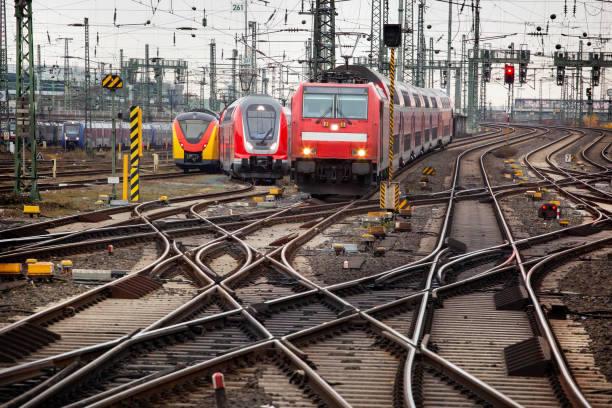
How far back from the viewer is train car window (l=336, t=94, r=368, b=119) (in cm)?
2108

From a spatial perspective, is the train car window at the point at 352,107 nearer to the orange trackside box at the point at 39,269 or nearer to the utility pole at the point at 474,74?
the orange trackside box at the point at 39,269

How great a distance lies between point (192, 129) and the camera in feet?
113

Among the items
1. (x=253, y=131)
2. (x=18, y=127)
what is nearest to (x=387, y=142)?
(x=253, y=131)

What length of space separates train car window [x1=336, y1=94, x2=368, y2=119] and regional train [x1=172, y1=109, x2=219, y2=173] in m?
14.0

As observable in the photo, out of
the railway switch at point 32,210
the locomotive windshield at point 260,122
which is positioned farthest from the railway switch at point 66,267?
the locomotive windshield at point 260,122

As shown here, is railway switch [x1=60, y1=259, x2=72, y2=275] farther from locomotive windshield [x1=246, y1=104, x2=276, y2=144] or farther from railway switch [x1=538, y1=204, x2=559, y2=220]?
locomotive windshield [x1=246, y1=104, x2=276, y2=144]

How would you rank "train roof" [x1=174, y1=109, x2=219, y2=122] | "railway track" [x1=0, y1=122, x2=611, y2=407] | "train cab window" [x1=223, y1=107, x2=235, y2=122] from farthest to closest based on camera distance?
1. "train roof" [x1=174, y1=109, x2=219, y2=122]
2. "train cab window" [x1=223, y1=107, x2=235, y2=122]
3. "railway track" [x1=0, y1=122, x2=611, y2=407]

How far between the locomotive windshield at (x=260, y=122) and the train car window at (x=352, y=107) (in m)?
6.71

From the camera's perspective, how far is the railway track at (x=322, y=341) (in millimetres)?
6098

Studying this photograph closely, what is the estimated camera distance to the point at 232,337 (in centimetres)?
775

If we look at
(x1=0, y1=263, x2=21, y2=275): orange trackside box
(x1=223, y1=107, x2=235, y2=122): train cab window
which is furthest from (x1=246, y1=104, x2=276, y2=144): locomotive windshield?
(x1=0, y1=263, x2=21, y2=275): orange trackside box

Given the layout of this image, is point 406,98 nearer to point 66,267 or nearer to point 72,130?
point 66,267

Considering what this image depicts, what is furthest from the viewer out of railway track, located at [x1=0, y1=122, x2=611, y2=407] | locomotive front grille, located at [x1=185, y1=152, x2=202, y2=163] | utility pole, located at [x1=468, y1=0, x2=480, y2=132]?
utility pole, located at [x1=468, y1=0, x2=480, y2=132]

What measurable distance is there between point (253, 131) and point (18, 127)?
9.01 meters
